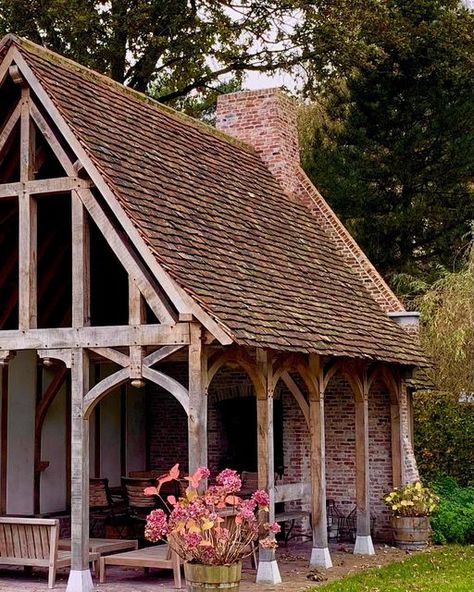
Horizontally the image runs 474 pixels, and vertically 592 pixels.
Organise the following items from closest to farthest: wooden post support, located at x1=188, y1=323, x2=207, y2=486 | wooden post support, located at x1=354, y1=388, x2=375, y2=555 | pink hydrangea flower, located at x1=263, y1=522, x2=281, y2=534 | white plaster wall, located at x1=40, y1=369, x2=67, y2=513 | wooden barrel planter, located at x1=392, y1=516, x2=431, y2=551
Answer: pink hydrangea flower, located at x1=263, y1=522, x2=281, y2=534
wooden post support, located at x1=188, y1=323, x2=207, y2=486
wooden post support, located at x1=354, y1=388, x2=375, y2=555
white plaster wall, located at x1=40, y1=369, x2=67, y2=513
wooden barrel planter, located at x1=392, y1=516, x2=431, y2=551

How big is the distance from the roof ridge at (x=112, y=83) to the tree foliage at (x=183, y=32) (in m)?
5.55

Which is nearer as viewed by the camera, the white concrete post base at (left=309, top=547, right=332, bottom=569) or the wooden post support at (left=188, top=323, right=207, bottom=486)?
the wooden post support at (left=188, top=323, right=207, bottom=486)

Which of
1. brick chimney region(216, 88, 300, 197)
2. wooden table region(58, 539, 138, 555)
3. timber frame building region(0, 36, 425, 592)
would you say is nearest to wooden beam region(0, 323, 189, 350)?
timber frame building region(0, 36, 425, 592)

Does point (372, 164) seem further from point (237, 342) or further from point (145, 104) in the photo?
point (237, 342)

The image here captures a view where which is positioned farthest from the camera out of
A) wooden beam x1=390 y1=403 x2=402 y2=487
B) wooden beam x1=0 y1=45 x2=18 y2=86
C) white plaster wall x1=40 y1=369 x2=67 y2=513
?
wooden beam x1=390 y1=403 x2=402 y2=487

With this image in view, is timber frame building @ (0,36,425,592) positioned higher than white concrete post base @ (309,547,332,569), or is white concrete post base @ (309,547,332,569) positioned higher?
timber frame building @ (0,36,425,592)

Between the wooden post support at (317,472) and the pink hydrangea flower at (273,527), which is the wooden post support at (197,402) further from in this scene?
the wooden post support at (317,472)

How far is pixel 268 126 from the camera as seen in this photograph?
1845 cm

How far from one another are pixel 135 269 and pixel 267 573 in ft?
12.5

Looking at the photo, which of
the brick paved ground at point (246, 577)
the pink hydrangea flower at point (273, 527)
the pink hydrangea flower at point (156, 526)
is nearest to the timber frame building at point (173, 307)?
the brick paved ground at point (246, 577)

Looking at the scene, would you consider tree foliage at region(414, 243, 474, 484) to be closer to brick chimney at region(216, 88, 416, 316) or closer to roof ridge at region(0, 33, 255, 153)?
brick chimney at region(216, 88, 416, 316)

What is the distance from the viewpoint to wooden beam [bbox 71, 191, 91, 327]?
11.2 m

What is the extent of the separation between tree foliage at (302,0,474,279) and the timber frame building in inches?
253

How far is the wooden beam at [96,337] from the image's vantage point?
35.2ft
